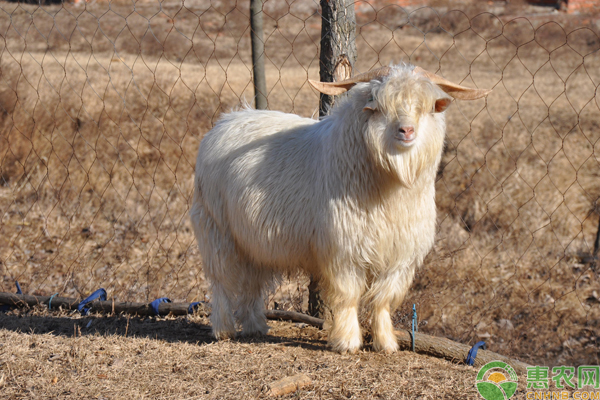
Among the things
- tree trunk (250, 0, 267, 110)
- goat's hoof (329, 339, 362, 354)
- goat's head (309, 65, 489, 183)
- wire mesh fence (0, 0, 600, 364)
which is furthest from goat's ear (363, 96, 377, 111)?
tree trunk (250, 0, 267, 110)

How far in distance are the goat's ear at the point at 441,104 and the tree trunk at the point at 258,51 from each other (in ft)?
7.59

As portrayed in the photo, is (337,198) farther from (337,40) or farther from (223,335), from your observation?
(337,40)

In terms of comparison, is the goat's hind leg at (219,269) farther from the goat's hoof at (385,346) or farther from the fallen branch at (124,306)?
the goat's hoof at (385,346)

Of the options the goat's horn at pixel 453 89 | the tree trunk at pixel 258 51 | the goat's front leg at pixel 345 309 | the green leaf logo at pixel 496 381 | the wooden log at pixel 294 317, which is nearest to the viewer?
the green leaf logo at pixel 496 381

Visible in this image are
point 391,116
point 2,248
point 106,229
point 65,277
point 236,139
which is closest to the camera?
point 391,116

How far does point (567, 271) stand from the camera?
6887 mm

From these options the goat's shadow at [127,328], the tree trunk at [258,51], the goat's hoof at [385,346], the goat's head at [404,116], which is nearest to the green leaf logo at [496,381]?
the goat's hoof at [385,346]

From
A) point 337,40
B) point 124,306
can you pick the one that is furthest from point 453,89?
point 124,306

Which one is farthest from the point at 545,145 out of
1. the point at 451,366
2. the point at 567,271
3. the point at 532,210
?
the point at 451,366

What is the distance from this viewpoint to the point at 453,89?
3443 mm

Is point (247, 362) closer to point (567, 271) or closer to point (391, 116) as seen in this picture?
point (391, 116)

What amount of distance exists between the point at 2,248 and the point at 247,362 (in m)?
4.48

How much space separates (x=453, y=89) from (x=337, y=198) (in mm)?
930

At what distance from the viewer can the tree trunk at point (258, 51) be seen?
5.30 meters
